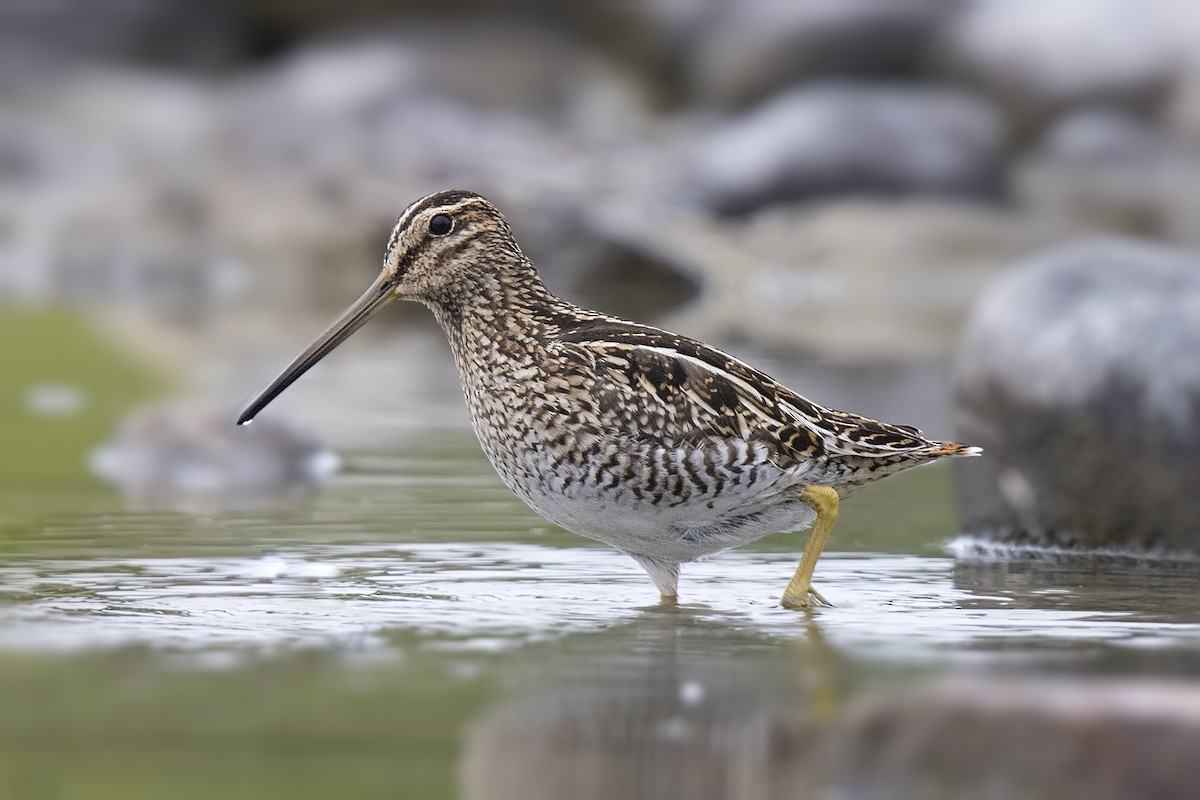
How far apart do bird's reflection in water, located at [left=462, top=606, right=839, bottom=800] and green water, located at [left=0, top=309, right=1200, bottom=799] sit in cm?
2

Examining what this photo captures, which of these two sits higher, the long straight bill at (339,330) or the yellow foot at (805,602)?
the long straight bill at (339,330)

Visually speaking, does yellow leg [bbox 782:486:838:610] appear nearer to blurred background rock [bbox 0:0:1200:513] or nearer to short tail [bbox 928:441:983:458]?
short tail [bbox 928:441:983:458]

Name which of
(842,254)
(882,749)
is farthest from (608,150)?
(882,749)

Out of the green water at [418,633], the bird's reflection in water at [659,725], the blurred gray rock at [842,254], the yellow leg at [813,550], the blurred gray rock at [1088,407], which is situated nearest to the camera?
the bird's reflection in water at [659,725]

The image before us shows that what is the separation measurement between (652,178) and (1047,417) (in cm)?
1758

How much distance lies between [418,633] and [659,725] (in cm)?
145

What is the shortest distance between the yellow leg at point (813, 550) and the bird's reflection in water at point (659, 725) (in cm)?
86

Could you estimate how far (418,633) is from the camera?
6.46 metres

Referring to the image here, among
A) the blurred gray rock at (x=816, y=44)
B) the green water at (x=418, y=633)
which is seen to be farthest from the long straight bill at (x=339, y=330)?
the blurred gray rock at (x=816, y=44)

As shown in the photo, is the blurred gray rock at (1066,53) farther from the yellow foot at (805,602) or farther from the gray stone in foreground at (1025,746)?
the gray stone in foreground at (1025,746)

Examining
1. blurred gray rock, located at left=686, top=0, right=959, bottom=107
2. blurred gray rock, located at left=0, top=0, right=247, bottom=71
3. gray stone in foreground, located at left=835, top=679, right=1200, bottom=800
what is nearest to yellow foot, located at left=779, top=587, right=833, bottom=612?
gray stone in foreground, located at left=835, top=679, right=1200, bottom=800

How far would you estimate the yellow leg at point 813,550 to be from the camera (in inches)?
285

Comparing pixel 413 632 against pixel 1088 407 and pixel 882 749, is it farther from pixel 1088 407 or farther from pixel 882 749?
pixel 1088 407

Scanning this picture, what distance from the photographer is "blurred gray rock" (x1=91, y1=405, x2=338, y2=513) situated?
1032 centimetres
